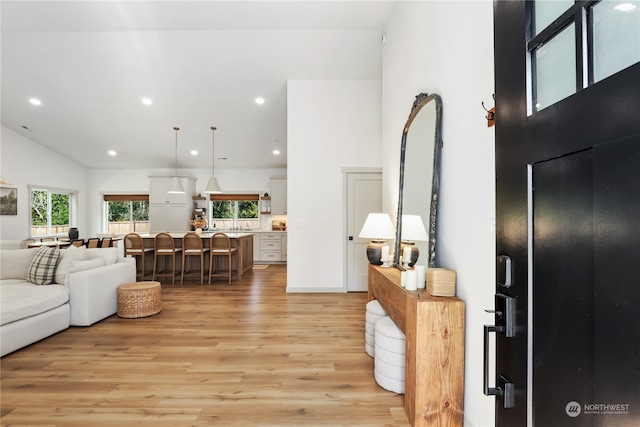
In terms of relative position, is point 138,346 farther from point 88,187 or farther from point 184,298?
A: point 88,187

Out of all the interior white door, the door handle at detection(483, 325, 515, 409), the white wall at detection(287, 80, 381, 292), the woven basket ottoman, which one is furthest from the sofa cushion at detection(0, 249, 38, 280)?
the door handle at detection(483, 325, 515, 409)

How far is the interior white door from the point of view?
5434 mm

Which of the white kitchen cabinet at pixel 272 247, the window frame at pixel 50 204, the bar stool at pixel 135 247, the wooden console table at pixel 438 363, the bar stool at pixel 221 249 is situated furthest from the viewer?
the white kitchen cabinet at pixel 272 247

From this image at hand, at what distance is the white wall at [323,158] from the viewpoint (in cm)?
543

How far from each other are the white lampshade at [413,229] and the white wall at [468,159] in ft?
0.66

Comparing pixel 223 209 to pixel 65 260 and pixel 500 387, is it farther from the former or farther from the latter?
pixel 500 387

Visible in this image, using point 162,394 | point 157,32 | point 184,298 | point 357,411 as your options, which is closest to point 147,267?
point 184,298

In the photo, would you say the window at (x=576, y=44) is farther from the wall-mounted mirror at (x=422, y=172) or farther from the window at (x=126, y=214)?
the window at (x=126, y=214)

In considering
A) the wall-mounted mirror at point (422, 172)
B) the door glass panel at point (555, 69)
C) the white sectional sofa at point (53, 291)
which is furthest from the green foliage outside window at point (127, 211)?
the door glass panel at point (555, 69)

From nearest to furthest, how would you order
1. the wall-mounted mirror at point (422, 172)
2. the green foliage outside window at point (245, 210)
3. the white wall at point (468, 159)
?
1. the white wall at point (468, 159)
2. the wall-mounted mirror at point (422, 172)
3. the green foliage outside window at point (245, 210)

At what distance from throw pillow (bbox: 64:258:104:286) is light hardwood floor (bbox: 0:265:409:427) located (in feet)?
2.29

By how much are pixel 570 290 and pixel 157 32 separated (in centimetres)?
582

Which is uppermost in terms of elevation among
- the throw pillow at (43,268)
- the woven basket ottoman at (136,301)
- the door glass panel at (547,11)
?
the door glass panel at (547,11)

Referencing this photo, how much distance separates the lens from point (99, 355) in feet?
9.63
